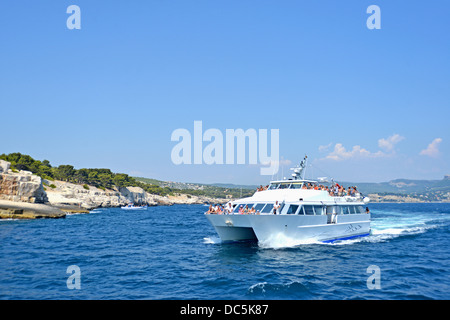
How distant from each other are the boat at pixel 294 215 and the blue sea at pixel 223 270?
3.08ft

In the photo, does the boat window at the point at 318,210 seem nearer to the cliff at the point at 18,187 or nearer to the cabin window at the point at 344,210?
the cabin window at the point at 344,210

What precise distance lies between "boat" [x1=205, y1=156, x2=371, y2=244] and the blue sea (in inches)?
37.0

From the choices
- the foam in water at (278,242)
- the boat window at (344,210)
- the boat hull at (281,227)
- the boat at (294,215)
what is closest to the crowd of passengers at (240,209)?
the boat at (294,215)

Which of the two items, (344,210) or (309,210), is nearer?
(309,210)

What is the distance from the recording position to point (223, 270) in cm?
1831

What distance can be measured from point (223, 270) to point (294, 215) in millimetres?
8113

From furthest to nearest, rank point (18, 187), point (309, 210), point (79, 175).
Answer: point (79, 175) < point (18, 187) < point (309, 210)

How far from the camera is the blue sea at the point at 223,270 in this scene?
1411 cm

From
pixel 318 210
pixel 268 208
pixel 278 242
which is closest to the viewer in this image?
pixel 278 242
